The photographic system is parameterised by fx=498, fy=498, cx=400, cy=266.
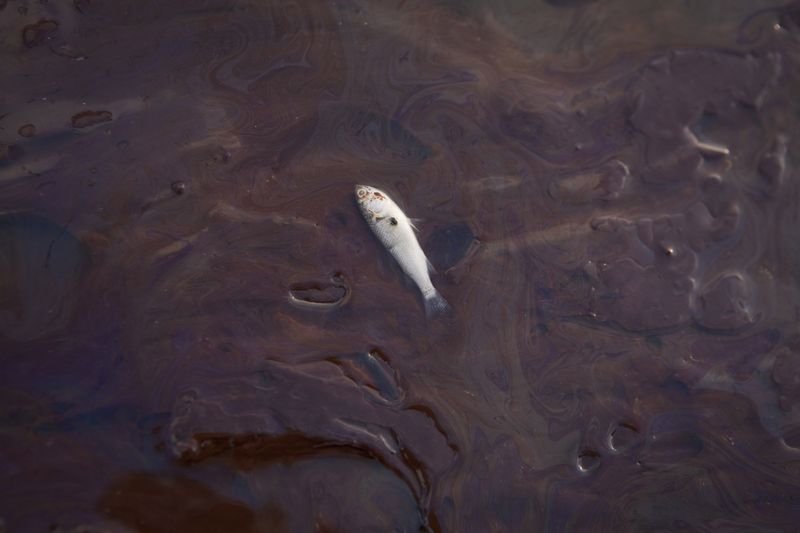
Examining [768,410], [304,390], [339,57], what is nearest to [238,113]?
[339,57]

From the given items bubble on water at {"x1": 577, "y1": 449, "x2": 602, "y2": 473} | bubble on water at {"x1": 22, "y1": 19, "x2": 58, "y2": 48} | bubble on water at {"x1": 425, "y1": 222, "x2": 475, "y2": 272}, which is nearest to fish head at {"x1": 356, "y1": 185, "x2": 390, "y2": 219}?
bubble on water at {"x1": 425, "y1": 222, "x2": 475, "y2": 272}

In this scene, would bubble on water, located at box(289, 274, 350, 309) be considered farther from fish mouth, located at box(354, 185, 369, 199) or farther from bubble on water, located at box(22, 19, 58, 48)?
bubble on water, located at box(22, 19, 58, 48)

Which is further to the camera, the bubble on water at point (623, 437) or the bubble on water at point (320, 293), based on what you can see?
the bubble on water at point (320, 293)

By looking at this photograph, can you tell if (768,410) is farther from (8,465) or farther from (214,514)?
(8,465)

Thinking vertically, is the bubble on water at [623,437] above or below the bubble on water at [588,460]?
above

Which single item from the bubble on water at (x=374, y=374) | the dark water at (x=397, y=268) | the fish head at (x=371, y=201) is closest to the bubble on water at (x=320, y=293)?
the dark water at (x=397, y=268)

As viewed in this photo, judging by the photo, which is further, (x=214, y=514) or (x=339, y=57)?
(x=339, y=57)

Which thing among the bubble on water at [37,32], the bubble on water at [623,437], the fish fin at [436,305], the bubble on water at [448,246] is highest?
the bubble on water at [37,32]

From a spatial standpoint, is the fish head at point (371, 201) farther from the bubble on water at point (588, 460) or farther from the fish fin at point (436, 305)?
the bubble on water at point (588, 460)
